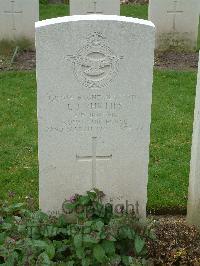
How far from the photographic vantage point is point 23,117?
7.05m

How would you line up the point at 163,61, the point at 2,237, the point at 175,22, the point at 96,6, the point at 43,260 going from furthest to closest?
the point at 175,22 < the point at 96,6 < the point at 163,61 < the point at 2,237 < the point at 43,260

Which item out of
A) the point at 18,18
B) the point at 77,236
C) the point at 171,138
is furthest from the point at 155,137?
the point at 18,18

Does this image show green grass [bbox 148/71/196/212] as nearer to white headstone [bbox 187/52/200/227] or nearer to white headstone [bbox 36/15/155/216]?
white headstone [bbox 187/52/200/227]

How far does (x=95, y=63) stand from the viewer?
404 cm

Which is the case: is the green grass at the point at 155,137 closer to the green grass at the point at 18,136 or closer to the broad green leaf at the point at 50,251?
the green grass at the point at 18,136

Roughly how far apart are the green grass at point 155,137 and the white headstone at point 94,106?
2.58 feet

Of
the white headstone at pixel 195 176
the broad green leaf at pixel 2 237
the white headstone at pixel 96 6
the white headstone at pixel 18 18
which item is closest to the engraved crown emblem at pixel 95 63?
the white headstone at pixel 195 176

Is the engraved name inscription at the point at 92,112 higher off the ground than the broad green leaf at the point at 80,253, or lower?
higher

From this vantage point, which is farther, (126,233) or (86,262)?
(126,233)

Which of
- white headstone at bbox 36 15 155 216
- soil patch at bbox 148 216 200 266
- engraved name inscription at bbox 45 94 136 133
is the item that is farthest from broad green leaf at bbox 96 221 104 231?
engraved name inscription at bbox 45 94 136 133

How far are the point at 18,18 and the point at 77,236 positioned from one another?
22.6 feet

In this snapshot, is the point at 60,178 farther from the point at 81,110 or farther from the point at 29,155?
the point at 29,155

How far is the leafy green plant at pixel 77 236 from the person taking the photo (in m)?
3.69

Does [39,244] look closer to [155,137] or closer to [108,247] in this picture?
[108,247]
